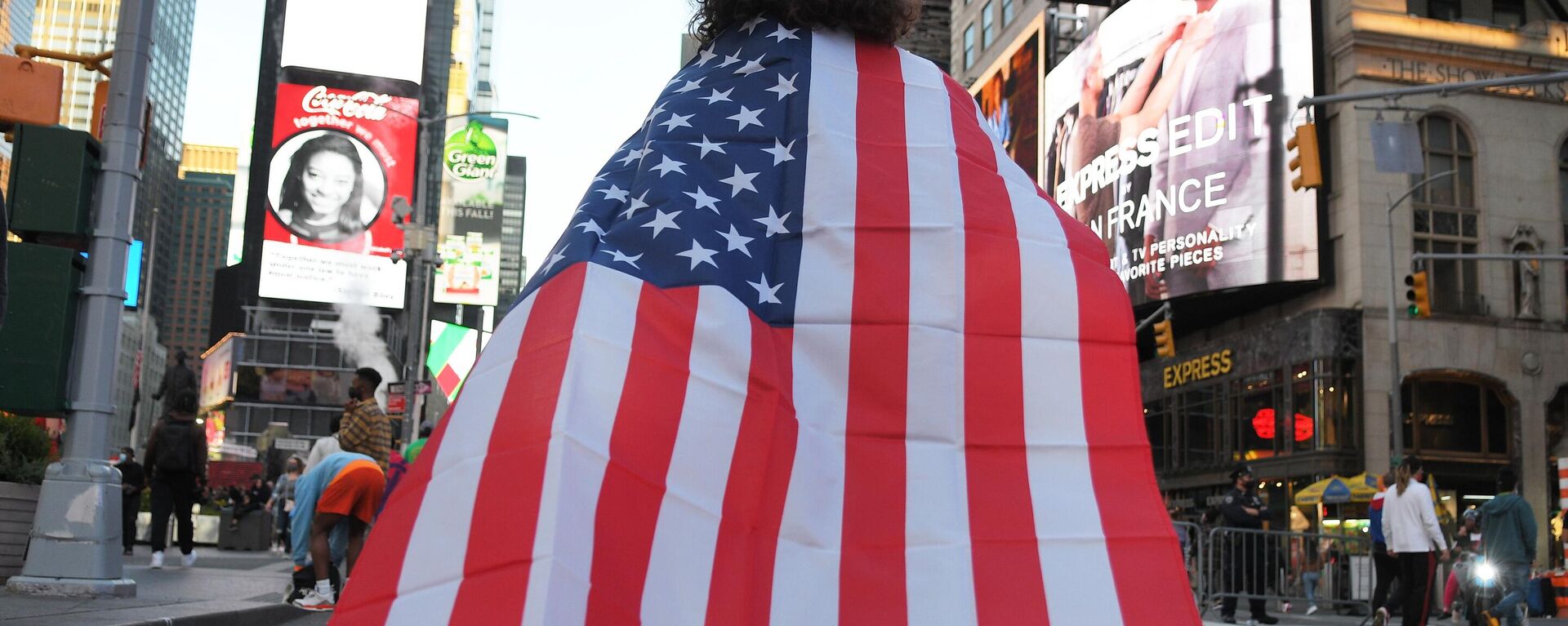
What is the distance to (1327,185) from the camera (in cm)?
3500

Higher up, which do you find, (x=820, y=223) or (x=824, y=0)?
(x=824, y=0)

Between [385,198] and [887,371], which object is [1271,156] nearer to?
[887,371]

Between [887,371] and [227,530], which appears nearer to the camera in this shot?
[887,371]

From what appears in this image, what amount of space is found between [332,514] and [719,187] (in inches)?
302

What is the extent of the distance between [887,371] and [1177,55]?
37424 mm

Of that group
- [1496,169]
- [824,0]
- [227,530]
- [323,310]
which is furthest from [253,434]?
[824,0]

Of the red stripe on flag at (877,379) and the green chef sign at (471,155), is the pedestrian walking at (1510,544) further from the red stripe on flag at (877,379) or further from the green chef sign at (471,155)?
the green chef sign at (471,155)

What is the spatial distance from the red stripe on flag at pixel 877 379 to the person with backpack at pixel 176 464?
465 inches

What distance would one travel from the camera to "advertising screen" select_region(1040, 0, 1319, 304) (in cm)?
3500

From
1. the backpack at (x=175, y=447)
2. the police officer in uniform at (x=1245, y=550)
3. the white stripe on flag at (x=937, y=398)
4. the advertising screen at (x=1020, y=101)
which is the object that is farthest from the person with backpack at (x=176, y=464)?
the advertising screen at (x=1020, y=101)

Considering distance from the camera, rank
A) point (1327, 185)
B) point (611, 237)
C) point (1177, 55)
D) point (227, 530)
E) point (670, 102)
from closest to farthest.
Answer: point (611, 237)
point (670, 102)
point (227, 530)
point (1327, 185)
point (1177, 55)

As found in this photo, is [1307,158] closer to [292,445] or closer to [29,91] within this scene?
[29,91]

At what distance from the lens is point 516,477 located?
2436 millimetres

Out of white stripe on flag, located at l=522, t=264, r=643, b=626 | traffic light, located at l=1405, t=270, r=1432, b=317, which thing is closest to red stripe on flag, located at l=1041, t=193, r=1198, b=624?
white stripe on flag, located at l=522, t=264, r=643, b=626
